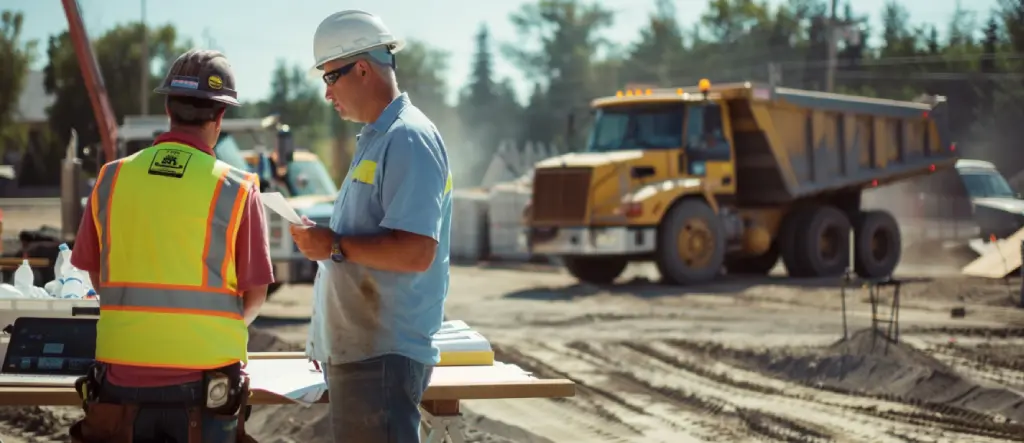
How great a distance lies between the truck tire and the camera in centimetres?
2336

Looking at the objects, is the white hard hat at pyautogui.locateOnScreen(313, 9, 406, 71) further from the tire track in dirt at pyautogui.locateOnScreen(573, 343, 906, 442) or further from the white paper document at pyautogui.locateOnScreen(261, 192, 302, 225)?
the tire track in dirt at pyautogui.locateOnScreen(573, 343, 906, 442)

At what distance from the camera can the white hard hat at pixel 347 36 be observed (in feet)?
13.4

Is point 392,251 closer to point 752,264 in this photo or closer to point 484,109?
point 752,264

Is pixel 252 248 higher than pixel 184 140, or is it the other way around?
pixel 184 140

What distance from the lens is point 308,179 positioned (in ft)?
58.7

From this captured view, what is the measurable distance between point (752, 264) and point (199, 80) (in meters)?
20.2

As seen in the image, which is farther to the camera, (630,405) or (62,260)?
(630,405)

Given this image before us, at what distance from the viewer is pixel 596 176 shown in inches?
782

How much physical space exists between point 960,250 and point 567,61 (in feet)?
213

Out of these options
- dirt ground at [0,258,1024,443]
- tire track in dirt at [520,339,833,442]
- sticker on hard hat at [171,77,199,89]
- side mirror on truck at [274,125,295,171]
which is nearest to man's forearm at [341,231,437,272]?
sticker on hard hat at [171,77,199,89]

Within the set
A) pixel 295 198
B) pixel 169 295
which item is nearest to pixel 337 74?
pixel 169 295

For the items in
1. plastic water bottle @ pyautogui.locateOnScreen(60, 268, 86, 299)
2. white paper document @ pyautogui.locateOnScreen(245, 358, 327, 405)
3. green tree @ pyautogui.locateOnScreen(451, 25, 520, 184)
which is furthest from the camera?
green tree @ pyautogui.locateOnScreen(451, 25, 520, 184)

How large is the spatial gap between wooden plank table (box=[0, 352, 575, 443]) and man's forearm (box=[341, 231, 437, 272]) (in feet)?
3.24

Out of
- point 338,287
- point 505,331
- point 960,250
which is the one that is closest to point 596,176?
point 505,331
